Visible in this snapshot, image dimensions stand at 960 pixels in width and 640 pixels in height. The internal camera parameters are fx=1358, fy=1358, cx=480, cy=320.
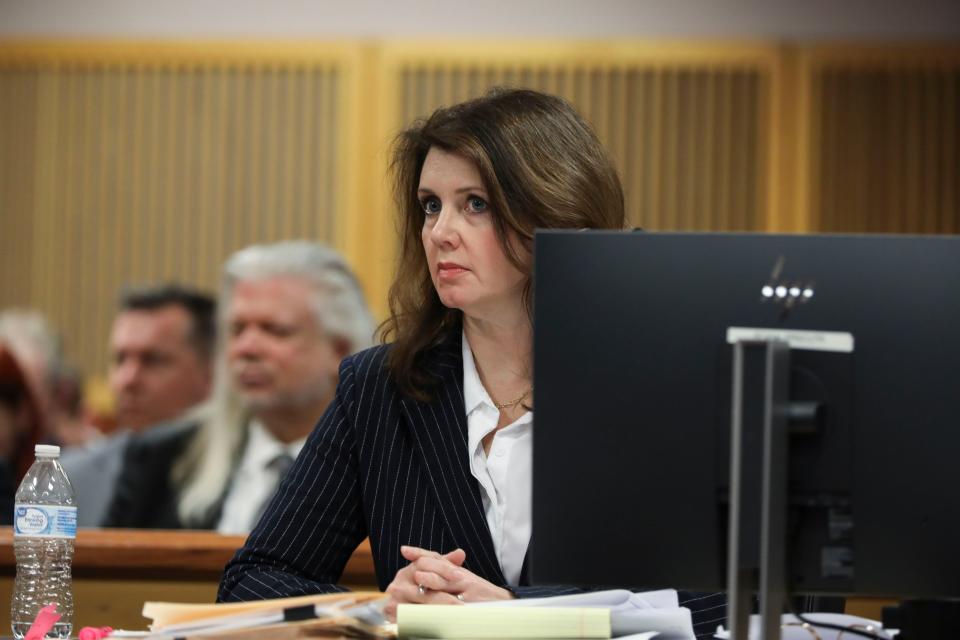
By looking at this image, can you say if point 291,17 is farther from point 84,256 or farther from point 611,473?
point 611,473

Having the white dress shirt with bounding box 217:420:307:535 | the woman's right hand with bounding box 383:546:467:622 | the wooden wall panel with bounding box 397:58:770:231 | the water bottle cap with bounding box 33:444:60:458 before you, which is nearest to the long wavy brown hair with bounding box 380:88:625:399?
the woman's right hand with bounding box 383:546:467:622

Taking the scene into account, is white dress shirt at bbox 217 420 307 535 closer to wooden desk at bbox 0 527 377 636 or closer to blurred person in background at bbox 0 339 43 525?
blurred person in background at bbox 0 339 43 525

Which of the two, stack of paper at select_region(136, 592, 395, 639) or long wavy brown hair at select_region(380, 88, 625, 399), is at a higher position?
long wavy brown hair at select_region(380, 88, 625, 399)

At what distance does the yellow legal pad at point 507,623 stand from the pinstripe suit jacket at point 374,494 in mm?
536

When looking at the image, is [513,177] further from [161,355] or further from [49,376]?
[49,376]

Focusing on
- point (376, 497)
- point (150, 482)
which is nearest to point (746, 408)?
point (376, 497)

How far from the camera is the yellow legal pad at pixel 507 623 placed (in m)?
1.47

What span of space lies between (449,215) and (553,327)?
2.24ft

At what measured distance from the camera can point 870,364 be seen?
4.72 ft

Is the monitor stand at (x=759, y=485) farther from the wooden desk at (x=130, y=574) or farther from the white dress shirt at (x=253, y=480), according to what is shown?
the white dress shirt at (x=253, y=480)

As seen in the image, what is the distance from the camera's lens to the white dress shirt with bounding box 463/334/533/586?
81.4 inches

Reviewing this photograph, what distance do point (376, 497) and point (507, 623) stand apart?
69 centimetres

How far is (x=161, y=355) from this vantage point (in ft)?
17.2

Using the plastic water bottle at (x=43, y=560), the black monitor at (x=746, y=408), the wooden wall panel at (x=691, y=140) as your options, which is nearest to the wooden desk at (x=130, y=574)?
the plastic water bottle at (x=43, y=560)
